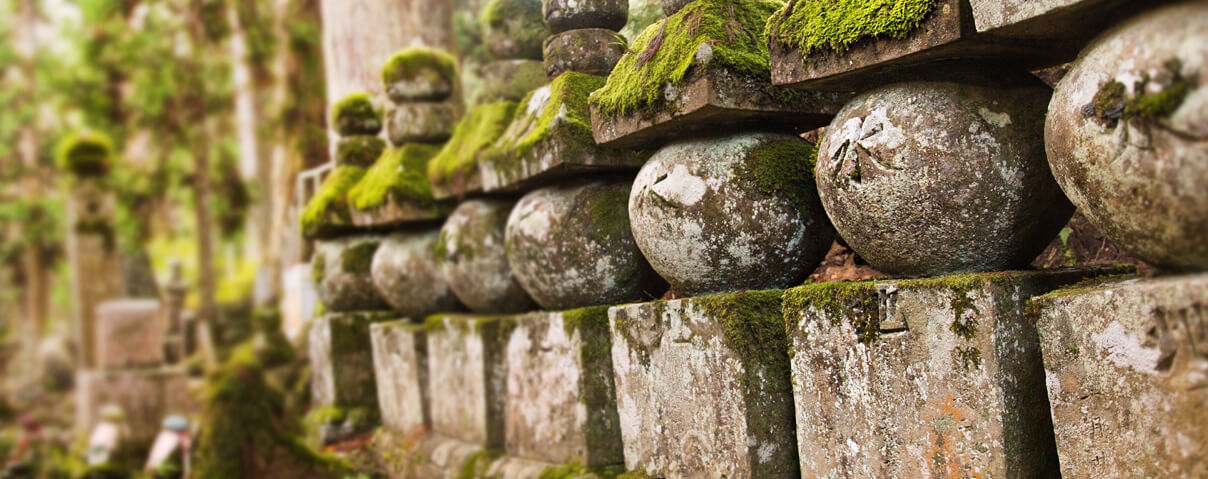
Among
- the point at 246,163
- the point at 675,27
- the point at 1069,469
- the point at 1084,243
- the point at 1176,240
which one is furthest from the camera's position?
the point at 246,163

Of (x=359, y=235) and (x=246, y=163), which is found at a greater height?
(x=246, y=163)

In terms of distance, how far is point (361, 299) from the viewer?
478cm

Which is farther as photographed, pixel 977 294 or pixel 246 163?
pixel 246 163

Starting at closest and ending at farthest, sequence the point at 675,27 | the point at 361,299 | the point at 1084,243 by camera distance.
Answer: the point at 675,27 < the point at 1084,243 < the point at 361,299

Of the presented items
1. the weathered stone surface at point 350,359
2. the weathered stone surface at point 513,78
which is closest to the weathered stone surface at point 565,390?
the weathered stone surface at point 513,78

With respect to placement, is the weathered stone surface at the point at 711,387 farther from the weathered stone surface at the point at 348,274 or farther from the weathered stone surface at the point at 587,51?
Result: the weathered stone surface at the point at 348,274

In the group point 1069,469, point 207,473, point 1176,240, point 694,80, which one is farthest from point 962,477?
point 207,473

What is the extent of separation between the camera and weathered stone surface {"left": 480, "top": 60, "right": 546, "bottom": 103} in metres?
3.58

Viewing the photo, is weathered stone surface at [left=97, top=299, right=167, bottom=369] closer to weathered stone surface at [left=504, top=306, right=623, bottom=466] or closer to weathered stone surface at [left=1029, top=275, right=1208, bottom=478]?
weathered stone surface at [left=504, top=306, right=623, bottom=466]

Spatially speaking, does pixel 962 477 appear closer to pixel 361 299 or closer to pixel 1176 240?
pixel 1176 240

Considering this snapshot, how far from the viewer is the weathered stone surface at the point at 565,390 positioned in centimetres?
281

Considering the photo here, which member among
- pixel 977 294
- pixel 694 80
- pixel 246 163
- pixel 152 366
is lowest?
pixel 152 366

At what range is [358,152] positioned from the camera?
16.8ft

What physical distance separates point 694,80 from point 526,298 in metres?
1.60
